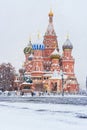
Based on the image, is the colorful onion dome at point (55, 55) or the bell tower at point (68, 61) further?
the bell tower at point (68, 61)

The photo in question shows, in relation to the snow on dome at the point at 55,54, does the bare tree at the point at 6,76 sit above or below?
below

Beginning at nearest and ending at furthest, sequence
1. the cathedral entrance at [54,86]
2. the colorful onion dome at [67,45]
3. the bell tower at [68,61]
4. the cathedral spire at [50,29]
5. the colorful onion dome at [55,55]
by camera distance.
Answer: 1. the cathedral entrance at [54,86]
2. the colorful onion dome at [55,55]
3. the bell tower at [68,61]
4. the colorful onion dome at [67,45]
5. the cathedral spire at [50,29]

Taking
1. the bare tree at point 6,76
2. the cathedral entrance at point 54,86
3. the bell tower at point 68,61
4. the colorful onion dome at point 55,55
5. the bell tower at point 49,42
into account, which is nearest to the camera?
the bare tree at point 6,76

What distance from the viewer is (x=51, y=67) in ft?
339

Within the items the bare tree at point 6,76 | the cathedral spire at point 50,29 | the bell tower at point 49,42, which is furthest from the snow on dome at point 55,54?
the bare tree at point 6,76

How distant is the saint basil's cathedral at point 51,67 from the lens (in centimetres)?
9844

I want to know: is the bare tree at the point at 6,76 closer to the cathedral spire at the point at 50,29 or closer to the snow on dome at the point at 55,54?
the snow on dome at the point at 55,54

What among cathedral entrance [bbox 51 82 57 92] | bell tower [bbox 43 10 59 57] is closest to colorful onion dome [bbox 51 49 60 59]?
bell tower [bbox 43 10 59 57]

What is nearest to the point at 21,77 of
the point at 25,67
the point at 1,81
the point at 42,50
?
the point at 25,67

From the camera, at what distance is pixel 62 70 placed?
104125 mm

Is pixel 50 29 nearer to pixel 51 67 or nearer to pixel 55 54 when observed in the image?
pixel 55 54

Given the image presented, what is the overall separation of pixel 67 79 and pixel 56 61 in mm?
5353

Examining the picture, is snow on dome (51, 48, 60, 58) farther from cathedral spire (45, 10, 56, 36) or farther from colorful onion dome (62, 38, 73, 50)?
cathedral spire (45, 10, 56, 36)

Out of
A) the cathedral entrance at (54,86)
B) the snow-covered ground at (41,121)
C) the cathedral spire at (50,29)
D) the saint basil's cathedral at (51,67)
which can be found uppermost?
the cathedral spire at (50,29)
